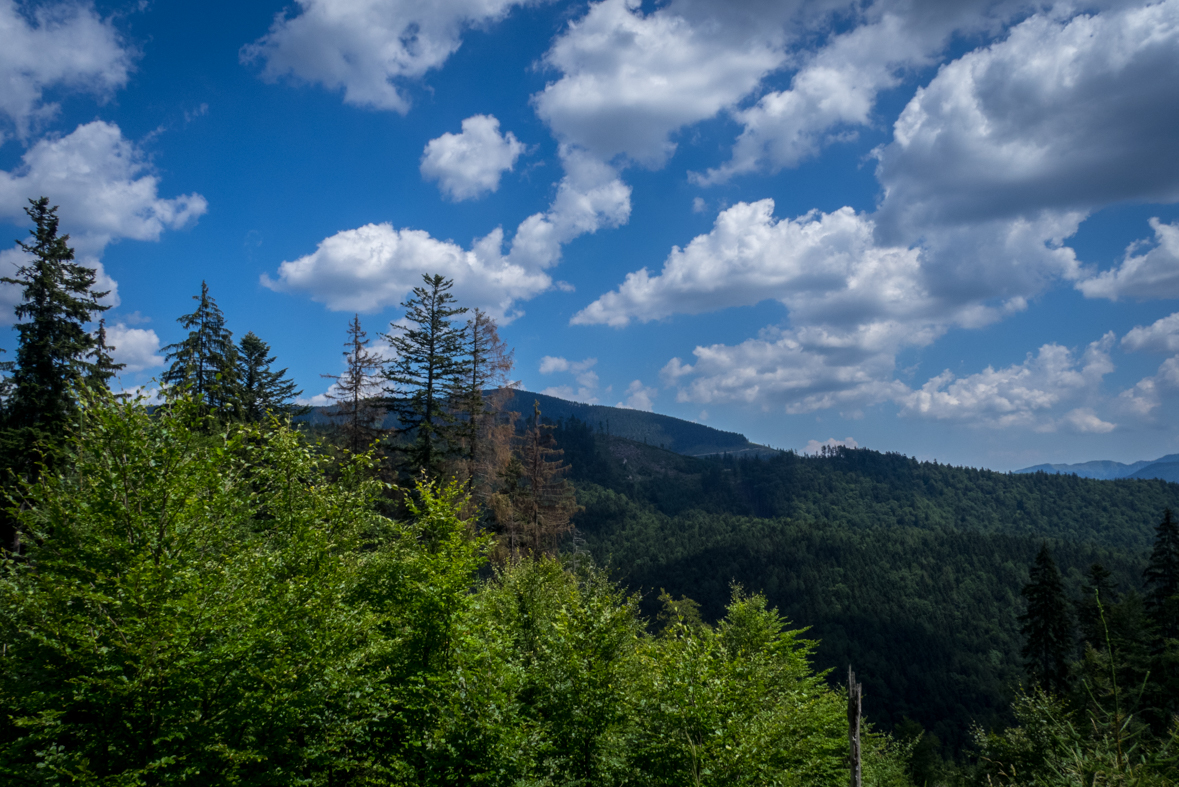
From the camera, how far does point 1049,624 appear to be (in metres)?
40.3

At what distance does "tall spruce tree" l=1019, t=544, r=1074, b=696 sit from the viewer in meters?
40.0

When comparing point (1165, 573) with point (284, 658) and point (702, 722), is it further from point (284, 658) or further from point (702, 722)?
point (284, 658)

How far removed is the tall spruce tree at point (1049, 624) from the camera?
39969 mm

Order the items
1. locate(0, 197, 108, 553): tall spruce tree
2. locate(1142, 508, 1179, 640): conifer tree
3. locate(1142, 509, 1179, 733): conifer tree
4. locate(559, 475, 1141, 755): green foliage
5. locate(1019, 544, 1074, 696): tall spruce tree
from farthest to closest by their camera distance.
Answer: locate(559, 475, 1141, 755): green foliage, locate(1142, 508, 1179, 640): conifer tree, locate(1019, 544, 1074, 696): tall spruce tree, locate(1142, 509, 1179, 733): conifer tree, locate(0, 197, 108, 553): tall spruce tree

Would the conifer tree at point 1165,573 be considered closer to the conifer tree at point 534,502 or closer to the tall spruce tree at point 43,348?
the conifer tree at point 534,502

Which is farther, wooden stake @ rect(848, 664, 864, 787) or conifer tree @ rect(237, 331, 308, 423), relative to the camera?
conifer tree @ rect(237, 331, 308, 423)

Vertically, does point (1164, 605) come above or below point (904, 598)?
above

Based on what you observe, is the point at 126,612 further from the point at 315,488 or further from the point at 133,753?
the point at 315,488

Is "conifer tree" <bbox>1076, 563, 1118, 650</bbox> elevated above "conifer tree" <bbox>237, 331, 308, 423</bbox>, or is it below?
below

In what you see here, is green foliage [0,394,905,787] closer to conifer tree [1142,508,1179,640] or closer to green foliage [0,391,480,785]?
green foliage [0,391,480,785]

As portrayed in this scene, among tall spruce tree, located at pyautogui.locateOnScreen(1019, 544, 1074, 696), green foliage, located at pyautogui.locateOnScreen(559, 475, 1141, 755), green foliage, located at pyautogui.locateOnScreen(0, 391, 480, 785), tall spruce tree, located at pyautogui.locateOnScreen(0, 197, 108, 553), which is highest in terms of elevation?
tall spruce tree, located at pyautogui.locateOnScreen(0, 197, 108, 553)

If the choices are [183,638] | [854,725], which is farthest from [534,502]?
[183,638]

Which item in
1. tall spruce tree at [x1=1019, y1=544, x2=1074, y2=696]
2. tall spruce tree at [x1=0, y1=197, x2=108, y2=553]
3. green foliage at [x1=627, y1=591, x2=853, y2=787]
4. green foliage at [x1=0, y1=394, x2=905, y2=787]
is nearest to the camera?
green foliage at [x1=0, y1=394, x2=905, y2=787]

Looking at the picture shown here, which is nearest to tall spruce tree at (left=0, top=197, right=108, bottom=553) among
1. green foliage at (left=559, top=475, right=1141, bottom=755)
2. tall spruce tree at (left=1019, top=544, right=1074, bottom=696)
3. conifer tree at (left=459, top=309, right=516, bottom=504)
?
conifer tree at (left=459, top=309, right=516, bottom=504)
